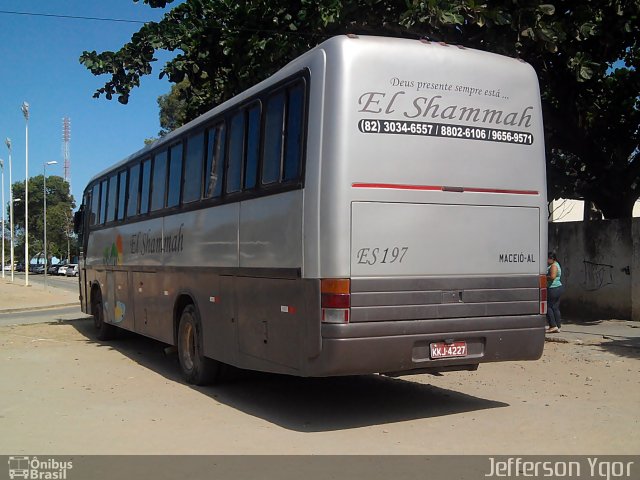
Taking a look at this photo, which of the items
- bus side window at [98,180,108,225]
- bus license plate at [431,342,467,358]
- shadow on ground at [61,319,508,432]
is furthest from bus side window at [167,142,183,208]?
bus license plate at [431,342,467,358]

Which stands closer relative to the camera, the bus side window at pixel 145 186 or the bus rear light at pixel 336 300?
the bus rear light at pixel 336 300

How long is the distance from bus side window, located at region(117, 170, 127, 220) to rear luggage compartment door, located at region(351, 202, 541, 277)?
7469 millimetres

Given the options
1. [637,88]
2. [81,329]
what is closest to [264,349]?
[81,329]

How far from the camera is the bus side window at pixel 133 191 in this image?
11605mm

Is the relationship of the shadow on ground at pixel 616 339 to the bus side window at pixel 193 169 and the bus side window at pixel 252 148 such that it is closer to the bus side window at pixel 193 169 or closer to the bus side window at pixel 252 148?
the bus side window at pixel 252 148

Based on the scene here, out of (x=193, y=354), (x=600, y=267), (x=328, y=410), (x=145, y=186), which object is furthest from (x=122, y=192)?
(x=600, y=267)

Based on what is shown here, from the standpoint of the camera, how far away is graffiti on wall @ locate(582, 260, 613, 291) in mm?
15352

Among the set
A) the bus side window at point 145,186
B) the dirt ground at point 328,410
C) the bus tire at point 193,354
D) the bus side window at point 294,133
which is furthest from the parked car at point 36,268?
the bus side window at point 294,133

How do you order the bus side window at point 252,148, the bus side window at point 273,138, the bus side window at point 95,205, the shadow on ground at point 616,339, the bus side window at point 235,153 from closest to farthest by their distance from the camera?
the bus side window at point 273,138 < the bus side window at point 252,148 < the bus side window at point 235,153 < the shadow on ground at point 616,339 < the bus side window at point 95,205

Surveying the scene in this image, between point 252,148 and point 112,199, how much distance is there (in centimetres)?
677

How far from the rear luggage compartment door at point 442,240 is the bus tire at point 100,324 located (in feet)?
30.1

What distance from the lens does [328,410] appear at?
7.39 metres

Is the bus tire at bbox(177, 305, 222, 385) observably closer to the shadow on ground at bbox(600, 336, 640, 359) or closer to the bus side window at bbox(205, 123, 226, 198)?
the bus side window at bbox(205, 123, 226, 198)
